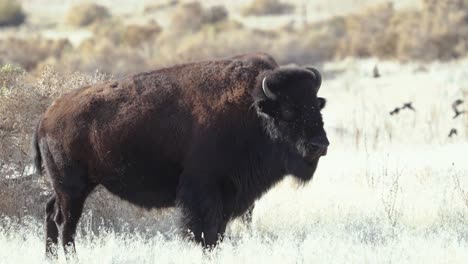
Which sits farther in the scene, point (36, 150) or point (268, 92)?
point (36, 150)

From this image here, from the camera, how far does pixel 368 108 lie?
25125 millimetres

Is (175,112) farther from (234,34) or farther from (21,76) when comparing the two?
(234,34)

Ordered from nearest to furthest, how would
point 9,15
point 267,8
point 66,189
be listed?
point 66,189 < point 9,15 < point 267,8

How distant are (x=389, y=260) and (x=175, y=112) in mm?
2662

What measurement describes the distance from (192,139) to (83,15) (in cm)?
6285

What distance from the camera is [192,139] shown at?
8.96m

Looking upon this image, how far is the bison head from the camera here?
889 cm

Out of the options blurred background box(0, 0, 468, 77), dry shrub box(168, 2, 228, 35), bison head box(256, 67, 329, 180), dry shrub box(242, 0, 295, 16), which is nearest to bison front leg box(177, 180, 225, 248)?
bison head box(256, 67, 329, 180)

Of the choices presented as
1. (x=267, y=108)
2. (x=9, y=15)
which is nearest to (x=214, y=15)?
(x=9, y=15)

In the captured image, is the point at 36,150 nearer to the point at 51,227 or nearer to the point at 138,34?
the point at 51,227

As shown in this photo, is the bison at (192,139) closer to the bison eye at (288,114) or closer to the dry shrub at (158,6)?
the bison eye at (288,114)

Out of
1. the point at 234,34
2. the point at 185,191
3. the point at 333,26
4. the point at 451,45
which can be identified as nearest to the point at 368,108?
the point at 185,191

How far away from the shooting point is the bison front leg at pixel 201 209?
8859mm

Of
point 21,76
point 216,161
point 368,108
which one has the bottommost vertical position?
point 368,108
